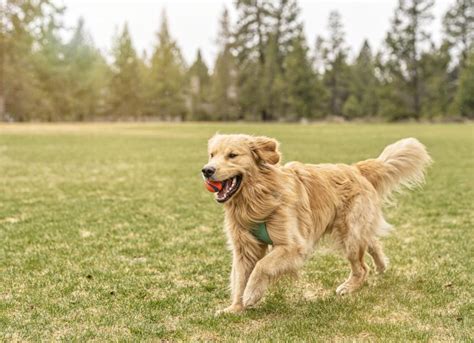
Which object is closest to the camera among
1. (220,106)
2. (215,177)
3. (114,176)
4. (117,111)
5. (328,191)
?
(215,177)

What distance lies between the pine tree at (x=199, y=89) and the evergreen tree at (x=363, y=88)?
1955 cm

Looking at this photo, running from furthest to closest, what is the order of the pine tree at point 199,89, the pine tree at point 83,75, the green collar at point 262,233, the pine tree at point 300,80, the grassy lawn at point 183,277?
the pine tree at point 83,75, the pine tree at point 199,89, the pine tree at point 300,80, the green collar at point 262,233, the grassy lawn at point 183,277

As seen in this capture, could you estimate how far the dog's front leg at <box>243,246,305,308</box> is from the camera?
4.34 metres

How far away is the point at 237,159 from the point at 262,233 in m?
0.69

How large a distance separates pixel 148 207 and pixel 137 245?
2.98 metres

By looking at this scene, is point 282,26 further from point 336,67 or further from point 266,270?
point 266,270

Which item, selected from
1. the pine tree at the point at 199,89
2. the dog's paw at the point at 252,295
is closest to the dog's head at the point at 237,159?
the dog's paw at the point at 252,295

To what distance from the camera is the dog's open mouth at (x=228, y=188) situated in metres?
4.43

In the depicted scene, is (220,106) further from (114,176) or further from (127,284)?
(127,284)

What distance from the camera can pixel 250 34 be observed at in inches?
2793

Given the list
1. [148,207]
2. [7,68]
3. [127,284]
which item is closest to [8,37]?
[7,68]

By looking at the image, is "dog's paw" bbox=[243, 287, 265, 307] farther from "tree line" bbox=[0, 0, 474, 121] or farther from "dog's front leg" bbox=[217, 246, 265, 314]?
"tree line" bbox=[0, 0, 474, 121]

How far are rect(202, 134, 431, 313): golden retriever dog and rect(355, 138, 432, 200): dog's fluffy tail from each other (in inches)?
10.9

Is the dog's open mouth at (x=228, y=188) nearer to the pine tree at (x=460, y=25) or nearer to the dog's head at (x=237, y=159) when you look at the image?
the dog's head at (x=237, y=159)
